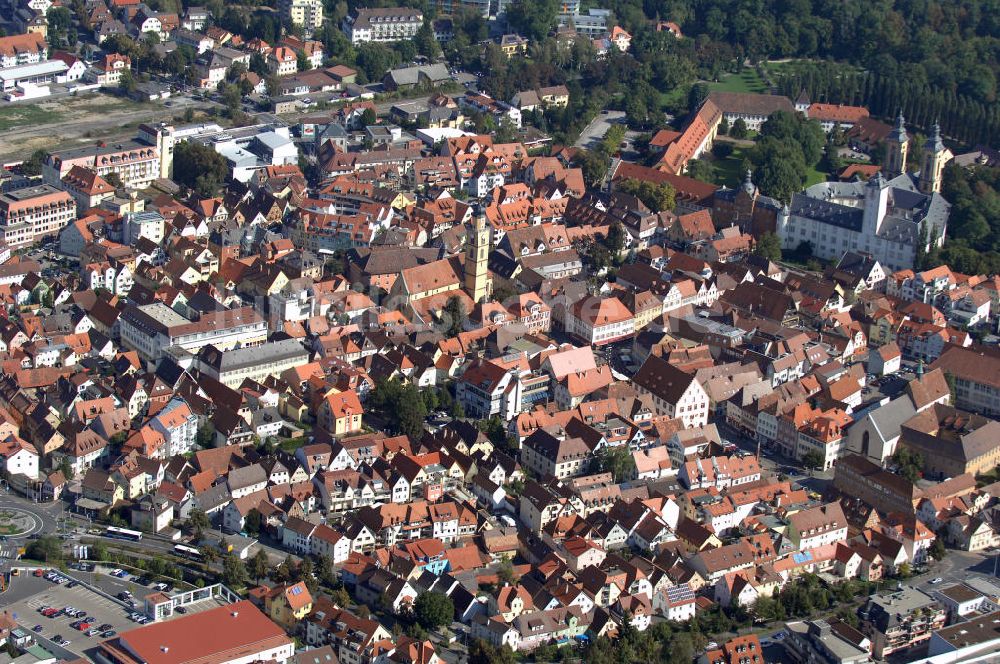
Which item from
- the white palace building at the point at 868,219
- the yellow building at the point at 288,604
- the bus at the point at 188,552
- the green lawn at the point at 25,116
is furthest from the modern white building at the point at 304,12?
the yellow building at the point at 288,604

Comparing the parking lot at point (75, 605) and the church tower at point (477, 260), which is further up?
the church tower at point (477, 260)

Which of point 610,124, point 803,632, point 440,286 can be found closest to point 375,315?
point 440,286

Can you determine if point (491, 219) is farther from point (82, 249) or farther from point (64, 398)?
point (64, 398)

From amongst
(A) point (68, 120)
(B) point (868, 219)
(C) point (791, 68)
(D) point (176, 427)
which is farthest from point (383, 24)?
(D) point (176, 427)

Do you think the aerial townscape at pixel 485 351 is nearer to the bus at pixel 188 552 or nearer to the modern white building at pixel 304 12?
the bus at pixel 188 552

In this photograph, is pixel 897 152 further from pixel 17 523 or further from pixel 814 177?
pixel 17 523

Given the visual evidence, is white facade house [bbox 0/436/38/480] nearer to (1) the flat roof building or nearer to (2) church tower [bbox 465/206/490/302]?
(1) the flat roof building
